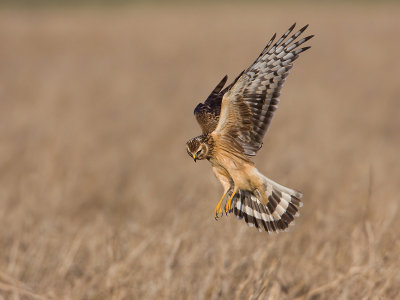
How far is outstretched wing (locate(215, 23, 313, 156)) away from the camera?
2.19 m

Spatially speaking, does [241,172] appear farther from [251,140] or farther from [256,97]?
[256,97]

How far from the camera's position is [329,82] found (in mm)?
13820

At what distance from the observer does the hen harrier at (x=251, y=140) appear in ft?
6.92

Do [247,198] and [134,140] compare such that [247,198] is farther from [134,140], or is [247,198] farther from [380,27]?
[380,27]

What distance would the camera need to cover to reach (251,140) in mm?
2184

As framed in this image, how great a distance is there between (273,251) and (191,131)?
617cm

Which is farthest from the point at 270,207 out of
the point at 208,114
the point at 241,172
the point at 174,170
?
the point at 174,170

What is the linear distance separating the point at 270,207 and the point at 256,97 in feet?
1.45

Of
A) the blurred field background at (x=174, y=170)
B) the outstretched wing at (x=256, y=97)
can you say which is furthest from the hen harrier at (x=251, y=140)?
the blurred field background at (x=174, y=170)

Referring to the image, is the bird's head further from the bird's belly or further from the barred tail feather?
the barred tail feather

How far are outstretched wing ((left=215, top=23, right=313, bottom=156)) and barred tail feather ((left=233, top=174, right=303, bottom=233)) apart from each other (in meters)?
0.18

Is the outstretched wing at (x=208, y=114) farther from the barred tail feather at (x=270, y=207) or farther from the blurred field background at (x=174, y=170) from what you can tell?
the blurred field background at (x=174, y=170)

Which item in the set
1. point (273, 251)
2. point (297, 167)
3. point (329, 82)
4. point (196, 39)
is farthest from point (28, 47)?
point (273, 251)

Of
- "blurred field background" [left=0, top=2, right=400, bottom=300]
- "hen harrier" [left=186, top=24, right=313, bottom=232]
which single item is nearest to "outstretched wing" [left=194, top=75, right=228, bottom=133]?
"hen harrier" [left=186, top=24, right=313, bottom=232]
